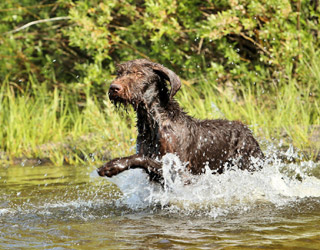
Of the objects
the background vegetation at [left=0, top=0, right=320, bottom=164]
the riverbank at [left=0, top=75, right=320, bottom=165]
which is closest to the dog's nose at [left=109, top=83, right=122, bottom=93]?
the riverbank at [left=0, top=75, right=320, bottom=165]

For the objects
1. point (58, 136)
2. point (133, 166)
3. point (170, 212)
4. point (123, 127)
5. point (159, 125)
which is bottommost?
point (58, 136)

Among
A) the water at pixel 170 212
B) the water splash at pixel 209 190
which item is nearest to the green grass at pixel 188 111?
the water at pixel 170 212

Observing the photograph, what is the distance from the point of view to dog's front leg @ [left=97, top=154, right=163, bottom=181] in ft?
17.0

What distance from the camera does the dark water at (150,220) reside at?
4164mm

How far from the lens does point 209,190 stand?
5852 mm

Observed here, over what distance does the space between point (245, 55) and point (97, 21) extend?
124 inches

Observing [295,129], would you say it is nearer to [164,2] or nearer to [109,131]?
[109,131]

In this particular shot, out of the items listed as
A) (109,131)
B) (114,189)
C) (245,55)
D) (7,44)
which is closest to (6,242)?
(114,189)

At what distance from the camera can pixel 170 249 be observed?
399 cm

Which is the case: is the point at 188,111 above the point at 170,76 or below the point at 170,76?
below

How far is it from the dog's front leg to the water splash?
0.10 m

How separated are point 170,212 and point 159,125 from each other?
0.94 m

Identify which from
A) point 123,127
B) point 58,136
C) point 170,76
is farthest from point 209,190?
point 58,136

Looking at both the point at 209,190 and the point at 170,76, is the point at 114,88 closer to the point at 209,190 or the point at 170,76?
the point at 170,76
